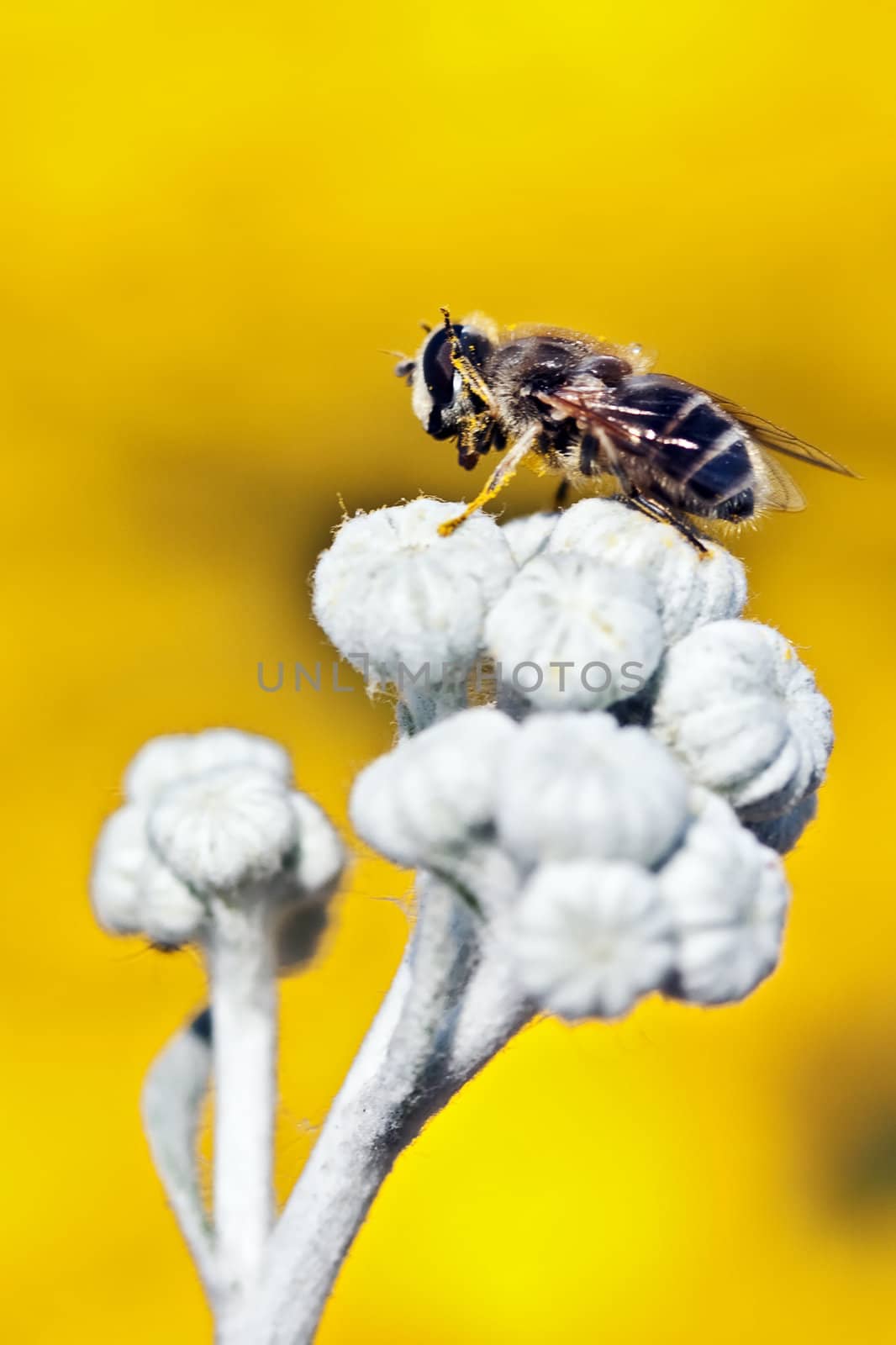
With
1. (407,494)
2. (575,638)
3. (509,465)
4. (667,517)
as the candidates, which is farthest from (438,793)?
(407,494)

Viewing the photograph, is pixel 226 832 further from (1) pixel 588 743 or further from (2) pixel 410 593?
(1) pixel 588 743

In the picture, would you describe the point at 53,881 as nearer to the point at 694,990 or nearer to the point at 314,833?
the point at 314,833

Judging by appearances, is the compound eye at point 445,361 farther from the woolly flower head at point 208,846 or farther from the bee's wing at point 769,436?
the woolly flower head at point 208,846

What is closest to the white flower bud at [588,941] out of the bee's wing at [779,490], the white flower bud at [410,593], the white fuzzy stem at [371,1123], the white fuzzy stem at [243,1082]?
the white fuzzy stem at [371,1123]

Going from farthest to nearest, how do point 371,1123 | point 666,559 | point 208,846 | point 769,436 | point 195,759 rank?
point 769,436
point 195,759
point 666,559
point 208,846
point 371,1123

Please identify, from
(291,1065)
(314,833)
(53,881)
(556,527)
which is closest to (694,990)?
(314,833)

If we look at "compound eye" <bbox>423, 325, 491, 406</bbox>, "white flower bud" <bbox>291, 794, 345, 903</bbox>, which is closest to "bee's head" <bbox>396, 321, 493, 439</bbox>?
"compound eye" <bbox>423, 325, 491, 406</bbox>
